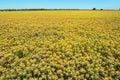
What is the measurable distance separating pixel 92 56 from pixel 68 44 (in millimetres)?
2418

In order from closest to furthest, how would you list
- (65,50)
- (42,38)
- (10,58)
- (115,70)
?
1. (115,70)
2. (10,58)
3. (65,50)
4. (42,38)

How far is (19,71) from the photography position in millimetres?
10125

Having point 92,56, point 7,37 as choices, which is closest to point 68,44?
point 92,56

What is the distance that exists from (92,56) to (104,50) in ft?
5.08

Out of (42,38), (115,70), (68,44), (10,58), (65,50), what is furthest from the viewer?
(42,38)

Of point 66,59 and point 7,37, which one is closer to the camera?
point 66,59

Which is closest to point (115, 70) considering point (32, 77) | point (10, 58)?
point (32, 77)

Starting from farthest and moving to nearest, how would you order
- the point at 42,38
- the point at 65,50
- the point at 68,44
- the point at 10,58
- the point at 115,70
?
the point at 42,38, the point at 68,44, the point at 65,50, the point at 10,58, the point at 115,70

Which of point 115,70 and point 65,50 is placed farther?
point 65,50

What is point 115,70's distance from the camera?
10953 mm

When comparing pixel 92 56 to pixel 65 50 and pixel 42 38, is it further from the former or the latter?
pixel 42 38

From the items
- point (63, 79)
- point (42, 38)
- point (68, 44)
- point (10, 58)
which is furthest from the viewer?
point (42, 38)

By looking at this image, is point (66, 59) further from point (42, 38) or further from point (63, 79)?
point (42, 38)

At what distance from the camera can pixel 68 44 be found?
1398cm
